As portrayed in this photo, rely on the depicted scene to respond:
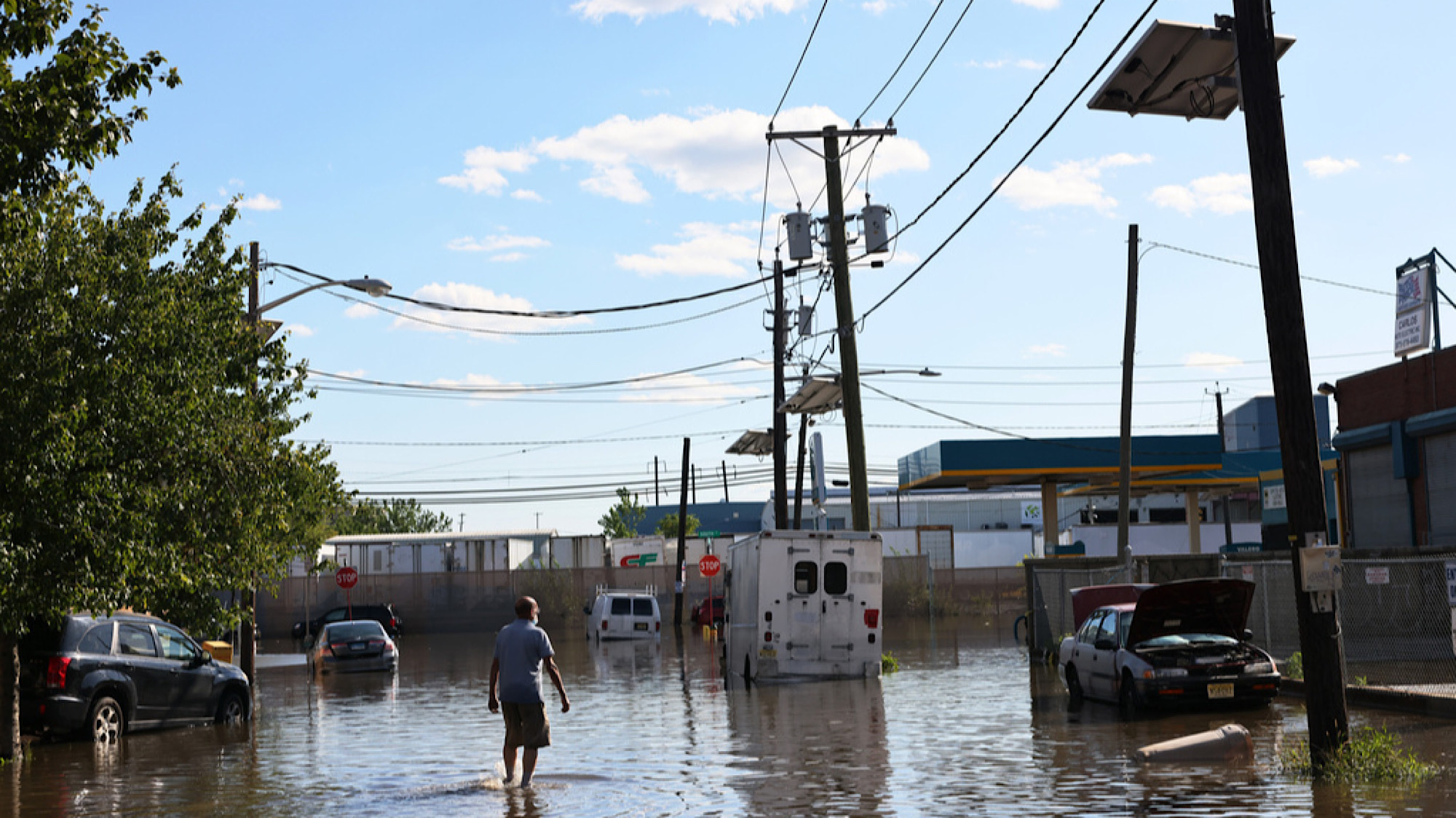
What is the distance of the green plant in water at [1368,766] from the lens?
1205cm

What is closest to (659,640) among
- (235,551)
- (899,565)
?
(899,565)

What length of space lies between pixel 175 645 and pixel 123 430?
5104 mm

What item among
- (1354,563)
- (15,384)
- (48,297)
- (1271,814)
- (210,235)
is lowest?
(1271,814)

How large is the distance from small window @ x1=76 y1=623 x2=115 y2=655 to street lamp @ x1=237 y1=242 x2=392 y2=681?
Answer: 9.01ft

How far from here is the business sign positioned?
3131 cm

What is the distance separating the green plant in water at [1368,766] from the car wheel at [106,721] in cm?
1383

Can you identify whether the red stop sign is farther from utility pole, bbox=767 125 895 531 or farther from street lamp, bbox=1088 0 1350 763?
street lamp, bbox=1088 0 1350 763

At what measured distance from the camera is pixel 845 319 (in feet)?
89.7

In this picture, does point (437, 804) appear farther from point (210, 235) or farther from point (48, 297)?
point (210, 235)

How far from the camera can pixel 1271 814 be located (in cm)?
1065

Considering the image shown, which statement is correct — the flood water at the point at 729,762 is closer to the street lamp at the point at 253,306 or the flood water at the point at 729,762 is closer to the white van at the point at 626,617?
the street lamp at the point at 253,306

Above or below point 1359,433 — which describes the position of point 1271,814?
below

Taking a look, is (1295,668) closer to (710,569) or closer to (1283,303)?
(1283,303)

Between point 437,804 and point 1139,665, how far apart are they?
9.32 metres
